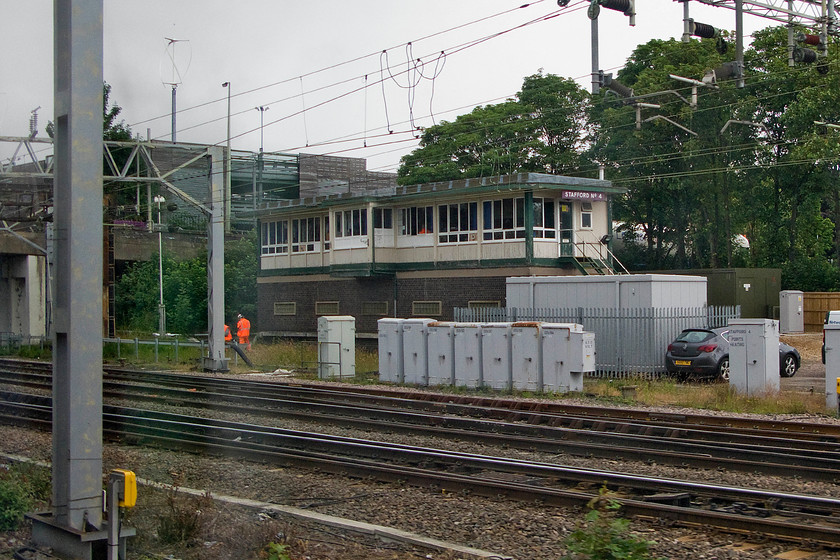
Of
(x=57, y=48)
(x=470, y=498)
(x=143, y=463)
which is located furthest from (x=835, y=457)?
(x=57, y=48)

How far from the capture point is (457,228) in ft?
105

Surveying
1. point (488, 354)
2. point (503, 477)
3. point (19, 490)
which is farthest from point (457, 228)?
point (19, 490)

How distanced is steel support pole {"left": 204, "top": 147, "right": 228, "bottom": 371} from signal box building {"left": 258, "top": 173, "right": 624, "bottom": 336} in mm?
8297

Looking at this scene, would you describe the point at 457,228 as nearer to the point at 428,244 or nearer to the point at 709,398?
the point at 428,244

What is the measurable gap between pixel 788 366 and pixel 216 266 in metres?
16.0

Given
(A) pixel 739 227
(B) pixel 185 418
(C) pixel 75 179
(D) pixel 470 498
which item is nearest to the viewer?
(C) pixel 75 179

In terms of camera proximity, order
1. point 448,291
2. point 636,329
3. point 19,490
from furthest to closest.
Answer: point 448,291, point 636,329, point 19,490

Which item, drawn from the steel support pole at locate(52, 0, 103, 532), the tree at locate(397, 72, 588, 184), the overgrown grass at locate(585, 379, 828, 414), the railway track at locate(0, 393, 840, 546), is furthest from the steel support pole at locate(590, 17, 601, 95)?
the tree at locate(397, 72, 588, 184)

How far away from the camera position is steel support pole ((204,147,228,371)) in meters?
Answer: 25.3

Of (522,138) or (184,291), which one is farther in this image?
(522,138)

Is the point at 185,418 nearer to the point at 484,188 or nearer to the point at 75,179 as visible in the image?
the point at 75,179

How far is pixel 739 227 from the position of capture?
47188 mm

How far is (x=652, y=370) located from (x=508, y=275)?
27.2 feet

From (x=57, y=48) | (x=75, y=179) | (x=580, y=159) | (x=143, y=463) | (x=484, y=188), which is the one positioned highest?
(x=580, y=159)
